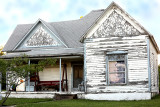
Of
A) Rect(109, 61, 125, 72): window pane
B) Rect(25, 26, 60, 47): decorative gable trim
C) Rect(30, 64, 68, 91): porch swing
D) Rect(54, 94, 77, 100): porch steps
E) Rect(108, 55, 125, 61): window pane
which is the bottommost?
Rect(54, 94, 77, 100): porch steps

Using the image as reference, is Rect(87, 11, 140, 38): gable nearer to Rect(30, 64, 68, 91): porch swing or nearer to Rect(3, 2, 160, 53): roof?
Rect(3, 2, 160, 53): roof

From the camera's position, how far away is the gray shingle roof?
82.5ft

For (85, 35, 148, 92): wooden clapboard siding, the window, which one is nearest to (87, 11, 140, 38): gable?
(85, 35, 148, 92): wooden clapboard siding

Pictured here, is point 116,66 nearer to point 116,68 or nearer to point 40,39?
point 116,68

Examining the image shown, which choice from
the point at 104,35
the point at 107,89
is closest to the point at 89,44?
the point at 104,35

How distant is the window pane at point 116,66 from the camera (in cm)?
1862

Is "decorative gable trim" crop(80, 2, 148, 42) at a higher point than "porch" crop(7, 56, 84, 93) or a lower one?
higher

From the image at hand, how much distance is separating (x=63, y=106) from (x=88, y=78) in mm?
5305

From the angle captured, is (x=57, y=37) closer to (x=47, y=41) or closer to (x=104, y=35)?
(x=47, y=41)

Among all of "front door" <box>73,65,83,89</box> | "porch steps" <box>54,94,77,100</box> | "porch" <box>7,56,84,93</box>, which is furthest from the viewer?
"front door" <box>73,65,83,89</box>

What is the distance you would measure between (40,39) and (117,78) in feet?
29.4

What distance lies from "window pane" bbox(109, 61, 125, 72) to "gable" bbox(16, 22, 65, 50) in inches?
262

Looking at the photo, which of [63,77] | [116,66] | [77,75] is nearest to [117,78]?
[116,66]

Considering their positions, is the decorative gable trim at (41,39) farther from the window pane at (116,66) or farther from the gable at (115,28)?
the window pane at (116,66)
